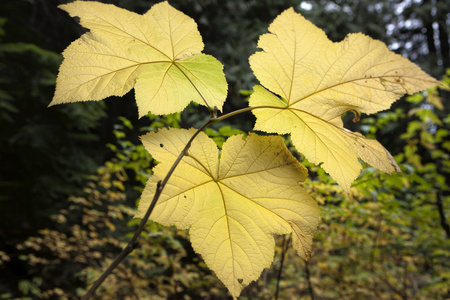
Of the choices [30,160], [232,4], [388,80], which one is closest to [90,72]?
[388,80]

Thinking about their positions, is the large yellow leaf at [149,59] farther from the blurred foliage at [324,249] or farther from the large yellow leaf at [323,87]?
the blurred foliage at [324,249]

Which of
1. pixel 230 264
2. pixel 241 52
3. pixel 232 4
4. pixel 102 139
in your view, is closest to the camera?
pixel 230 264

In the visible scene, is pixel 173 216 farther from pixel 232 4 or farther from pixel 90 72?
pixel 232 4

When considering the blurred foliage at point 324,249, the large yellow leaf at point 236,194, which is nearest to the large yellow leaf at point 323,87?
the large yellow leaf at point 236,194

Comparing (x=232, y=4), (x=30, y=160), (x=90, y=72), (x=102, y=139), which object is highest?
(x=232, y=4)

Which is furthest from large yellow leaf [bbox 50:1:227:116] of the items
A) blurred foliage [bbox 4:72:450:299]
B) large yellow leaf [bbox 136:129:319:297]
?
blurred foliage [bbox 4:72:450:299]

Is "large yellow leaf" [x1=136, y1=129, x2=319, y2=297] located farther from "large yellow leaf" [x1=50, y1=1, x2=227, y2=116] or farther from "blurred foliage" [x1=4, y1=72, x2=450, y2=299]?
"blurred foliage" [x1=4, y1=72, x2=450, y2=299]
